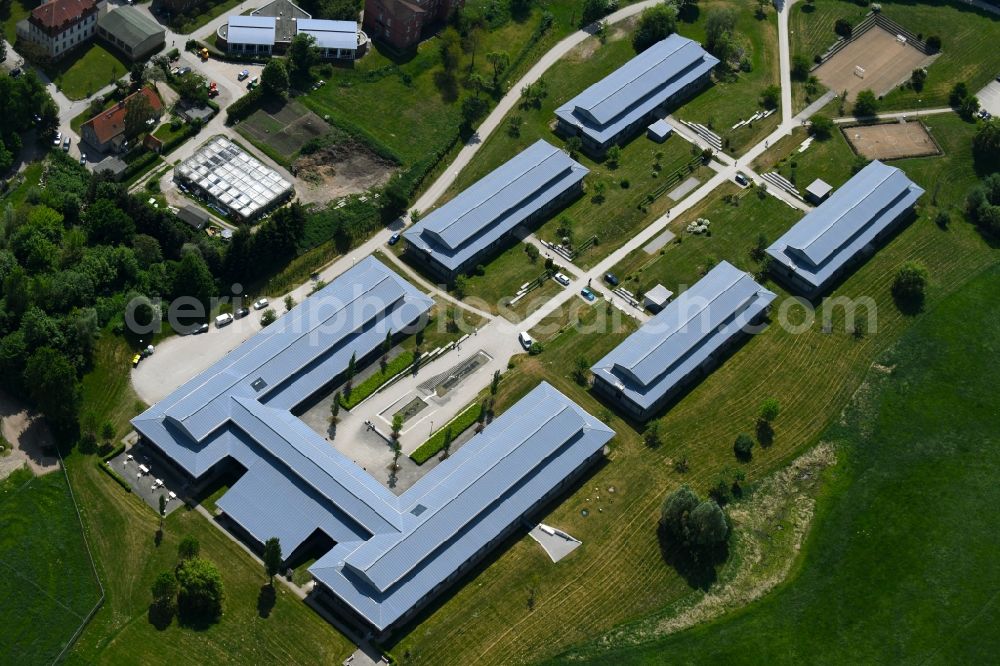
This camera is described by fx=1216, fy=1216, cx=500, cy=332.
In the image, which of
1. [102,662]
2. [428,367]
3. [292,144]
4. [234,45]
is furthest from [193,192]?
[102,662]

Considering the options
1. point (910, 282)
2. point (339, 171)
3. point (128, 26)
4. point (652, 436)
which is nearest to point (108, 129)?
point (128, 26)

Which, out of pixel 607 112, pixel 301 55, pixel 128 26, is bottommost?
pixel 607 112

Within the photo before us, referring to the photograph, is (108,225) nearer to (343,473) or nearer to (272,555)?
(343,473)

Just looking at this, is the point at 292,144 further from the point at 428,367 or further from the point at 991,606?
the point at 991,606

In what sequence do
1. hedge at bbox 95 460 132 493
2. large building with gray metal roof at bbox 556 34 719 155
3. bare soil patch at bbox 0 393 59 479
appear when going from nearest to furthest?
hedge at bbox 95 460 132 493
bare soil patch at bbox 0 393 59 479
large building with gray metal roof at bbox 556 34 719 155

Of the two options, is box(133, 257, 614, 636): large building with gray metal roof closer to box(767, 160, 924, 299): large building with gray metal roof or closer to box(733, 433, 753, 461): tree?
box(733, 433, 753, 461): tree

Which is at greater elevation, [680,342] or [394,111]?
[394,111]

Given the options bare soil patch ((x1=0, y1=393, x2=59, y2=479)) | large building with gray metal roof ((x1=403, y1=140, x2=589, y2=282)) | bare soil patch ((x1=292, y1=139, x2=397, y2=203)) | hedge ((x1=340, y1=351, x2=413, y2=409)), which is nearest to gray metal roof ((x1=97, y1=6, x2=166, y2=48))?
bare soil patch ((x1=292, y1=139, x2=397, y2=203))
